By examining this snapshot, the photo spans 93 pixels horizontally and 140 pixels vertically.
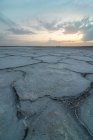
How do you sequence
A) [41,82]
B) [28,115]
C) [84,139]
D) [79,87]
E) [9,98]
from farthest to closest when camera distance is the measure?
[41,82] → [79,87] → [9,98] → [28,115] → [84,139]

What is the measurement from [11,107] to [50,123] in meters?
0.25

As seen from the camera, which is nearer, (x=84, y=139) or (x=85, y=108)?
(x=84, y=139)

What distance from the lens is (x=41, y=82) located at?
1.29 meters

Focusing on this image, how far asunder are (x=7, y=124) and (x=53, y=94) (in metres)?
0.40

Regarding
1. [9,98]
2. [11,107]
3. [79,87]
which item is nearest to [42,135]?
[11,107]

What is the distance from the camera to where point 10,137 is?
23.9 inches

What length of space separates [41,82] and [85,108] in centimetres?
53

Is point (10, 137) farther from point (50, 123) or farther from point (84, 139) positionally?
point (84, 139)

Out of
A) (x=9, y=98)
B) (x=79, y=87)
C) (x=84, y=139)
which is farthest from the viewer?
(x=79, y=87)

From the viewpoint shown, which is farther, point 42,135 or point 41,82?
point 41,82

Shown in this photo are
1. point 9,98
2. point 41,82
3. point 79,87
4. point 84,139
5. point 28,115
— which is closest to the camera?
point 84,139

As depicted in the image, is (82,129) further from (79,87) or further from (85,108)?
(79,87)

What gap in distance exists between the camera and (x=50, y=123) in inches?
27.5

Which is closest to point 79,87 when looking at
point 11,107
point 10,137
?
point 11,107
